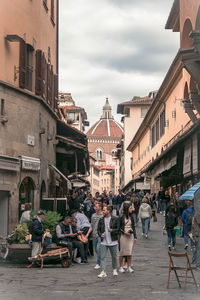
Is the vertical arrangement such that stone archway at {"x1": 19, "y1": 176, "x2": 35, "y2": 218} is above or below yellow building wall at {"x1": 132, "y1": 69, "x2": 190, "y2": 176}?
below

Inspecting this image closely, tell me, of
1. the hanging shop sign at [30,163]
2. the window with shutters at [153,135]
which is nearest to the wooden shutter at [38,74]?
the hanging shop sign at [30,163]

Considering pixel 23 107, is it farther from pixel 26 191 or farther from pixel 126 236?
pixel 126 236

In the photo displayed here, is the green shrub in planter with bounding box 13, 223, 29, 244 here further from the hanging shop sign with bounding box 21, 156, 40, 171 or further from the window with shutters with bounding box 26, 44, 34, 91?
the window with shutters with bounding box 26, 44, 34, 91

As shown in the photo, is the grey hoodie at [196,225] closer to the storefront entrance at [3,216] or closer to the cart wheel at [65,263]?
the cart wheel at [65,263]

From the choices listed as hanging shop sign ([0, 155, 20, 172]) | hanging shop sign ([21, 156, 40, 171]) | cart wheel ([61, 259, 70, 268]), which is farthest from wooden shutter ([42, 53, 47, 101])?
cart wheel ([61, 259, 70, 268])

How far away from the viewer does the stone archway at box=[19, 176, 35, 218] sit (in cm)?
2053

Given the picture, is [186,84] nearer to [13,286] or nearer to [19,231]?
[19,231]

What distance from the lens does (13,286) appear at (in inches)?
422

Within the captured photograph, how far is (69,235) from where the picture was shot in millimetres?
15039

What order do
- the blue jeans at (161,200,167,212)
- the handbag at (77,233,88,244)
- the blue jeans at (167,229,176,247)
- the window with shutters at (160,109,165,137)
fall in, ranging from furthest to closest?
1. the window with shutters at (160,109,165,137)
2. the blue jeans at (161,200,167,212)
3. the blue jeans at (167,229,176,247)
4. the handbag at (77,233,88,244)

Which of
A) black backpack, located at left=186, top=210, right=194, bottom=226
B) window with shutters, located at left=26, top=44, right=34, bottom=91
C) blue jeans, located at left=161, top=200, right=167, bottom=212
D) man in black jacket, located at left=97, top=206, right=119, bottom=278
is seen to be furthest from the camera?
blue jeans, located at left=161, top=200, right=167, bottom=212

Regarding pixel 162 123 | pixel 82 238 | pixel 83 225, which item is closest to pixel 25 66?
pixel 83 225

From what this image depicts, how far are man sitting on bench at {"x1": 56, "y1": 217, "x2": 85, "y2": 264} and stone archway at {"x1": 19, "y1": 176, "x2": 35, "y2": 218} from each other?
543 cm

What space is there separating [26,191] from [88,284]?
10.6 meters
